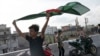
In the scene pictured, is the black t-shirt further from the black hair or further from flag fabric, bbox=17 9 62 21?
flag fabric, bbox=17 9 62 21

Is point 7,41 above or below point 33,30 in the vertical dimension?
below

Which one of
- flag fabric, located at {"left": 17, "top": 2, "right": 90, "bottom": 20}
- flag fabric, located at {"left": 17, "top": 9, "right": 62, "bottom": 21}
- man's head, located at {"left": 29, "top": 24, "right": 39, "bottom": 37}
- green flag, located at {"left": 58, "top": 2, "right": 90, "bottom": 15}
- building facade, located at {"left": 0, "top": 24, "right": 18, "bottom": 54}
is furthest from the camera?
building facade, located at {"left": 0, "top": 24, "right": 18, "bottom": 54}

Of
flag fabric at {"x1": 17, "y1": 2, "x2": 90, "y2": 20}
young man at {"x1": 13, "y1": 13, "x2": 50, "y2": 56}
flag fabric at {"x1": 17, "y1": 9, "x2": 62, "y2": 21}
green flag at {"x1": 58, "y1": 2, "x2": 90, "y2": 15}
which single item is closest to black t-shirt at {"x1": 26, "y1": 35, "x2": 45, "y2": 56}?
young man at {"x1": 13, "y1": 13, "x2": 50, "y2": 56}

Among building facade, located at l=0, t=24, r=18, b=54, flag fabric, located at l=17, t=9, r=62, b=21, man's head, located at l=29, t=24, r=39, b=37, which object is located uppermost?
flag fabric, located at l=17, t=9, r=62, b=21

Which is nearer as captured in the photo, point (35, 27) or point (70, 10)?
point (35, 27)

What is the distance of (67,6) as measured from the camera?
799cm

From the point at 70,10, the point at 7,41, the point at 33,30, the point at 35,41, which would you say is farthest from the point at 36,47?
the point at 7,41

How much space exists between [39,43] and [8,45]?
8027 centimetres

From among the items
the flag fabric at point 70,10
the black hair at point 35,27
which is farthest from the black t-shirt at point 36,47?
the flag fabric at point 70,10

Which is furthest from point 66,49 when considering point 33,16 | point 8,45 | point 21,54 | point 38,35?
point 8,45

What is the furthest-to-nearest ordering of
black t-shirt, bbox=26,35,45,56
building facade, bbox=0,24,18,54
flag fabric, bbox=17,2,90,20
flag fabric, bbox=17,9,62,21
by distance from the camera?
building facade, bbox=0,24,18,54 → flag fabric, bbox=17,2,90,20 → flag fabric, bbox=17,9,62,21 → black t-shirt, bbox=26,35,45,56

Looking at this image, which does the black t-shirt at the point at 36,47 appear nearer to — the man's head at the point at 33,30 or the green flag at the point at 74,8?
the man's head at the point at 33,30

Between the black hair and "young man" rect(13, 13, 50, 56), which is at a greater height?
the black hair

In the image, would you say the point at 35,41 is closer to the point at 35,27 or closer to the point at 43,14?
the point at 35,27
